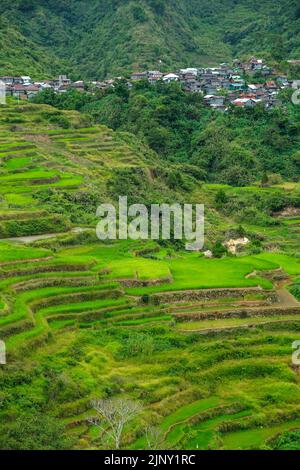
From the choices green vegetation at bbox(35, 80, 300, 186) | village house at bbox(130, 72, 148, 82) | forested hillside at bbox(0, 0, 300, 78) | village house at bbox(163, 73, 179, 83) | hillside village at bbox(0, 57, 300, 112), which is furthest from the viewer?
forested hillside at bbox(0, 0, 300, 78)

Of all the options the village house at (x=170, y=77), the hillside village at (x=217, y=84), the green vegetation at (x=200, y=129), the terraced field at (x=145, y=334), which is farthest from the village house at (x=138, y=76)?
the terraced field at (x=145, y=334)

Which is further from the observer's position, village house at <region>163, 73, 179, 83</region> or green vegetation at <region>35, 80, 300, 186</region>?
village house at <region>163, 73, 179, 83</region>

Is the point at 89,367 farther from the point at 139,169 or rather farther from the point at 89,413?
the point at 139,169

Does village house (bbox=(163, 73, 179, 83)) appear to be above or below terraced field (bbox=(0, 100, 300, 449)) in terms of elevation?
above

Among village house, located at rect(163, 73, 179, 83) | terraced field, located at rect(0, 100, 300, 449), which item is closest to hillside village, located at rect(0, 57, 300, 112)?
village house, located at rect(163, 73, 179, 83)

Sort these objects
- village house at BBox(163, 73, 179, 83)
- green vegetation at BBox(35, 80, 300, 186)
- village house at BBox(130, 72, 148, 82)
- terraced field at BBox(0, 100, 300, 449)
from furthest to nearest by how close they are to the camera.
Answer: village house at BBox(130, 72, 148, 82), village house at BBox(163, 73, 179, 83), green vegetation at BBox(35, 80, 300, 186), terraced field at BBox(0, 100, 300, 449)

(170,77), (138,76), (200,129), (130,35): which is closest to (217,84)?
(170,77)

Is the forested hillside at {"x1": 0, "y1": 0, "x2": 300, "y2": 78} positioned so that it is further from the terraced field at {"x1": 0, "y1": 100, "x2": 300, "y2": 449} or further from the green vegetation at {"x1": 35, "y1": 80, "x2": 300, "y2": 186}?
the terraced field at {"x1": 0, "y1": 100, "x2": 300, "y2": 449}
